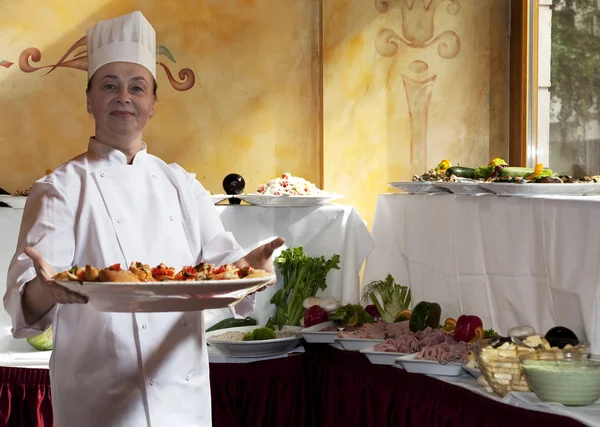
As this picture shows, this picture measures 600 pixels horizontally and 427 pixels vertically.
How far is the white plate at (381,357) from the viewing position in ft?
10.8

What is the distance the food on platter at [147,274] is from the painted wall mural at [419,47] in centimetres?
374

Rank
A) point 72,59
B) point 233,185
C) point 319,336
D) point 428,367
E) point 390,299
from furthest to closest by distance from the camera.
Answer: point 72,59, point 233,185, point 390,299, point 319,336, point 428,367

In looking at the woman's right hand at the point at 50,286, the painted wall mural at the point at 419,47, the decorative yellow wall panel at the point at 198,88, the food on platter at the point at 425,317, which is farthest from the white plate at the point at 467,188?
the decorative yellow wall panel at the point at 198,88

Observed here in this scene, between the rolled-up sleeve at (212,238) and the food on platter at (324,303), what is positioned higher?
the rolled-up sleeve at (212,238)

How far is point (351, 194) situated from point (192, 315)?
3.33m

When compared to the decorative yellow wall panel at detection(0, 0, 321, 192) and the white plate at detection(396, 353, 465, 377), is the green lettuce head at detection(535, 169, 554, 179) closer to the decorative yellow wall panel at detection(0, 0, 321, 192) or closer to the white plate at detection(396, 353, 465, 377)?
the white plate at detection(396, 353, 465, 377)

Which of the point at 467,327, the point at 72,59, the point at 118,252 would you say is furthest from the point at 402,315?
the point at 72,59

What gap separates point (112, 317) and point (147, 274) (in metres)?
0.32

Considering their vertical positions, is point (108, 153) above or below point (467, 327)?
above

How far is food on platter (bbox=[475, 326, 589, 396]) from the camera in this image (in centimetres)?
255

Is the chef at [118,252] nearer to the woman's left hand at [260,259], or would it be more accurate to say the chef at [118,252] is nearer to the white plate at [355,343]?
the woman's left hand at [260,259]

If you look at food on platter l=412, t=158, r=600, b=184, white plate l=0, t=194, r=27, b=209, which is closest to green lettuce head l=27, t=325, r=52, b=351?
white plate l=0, t=194, r=27, b=209

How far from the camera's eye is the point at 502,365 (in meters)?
2.60

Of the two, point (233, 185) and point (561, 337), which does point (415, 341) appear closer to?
point (561, 337)
